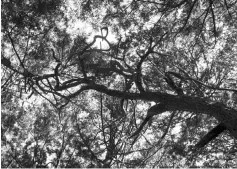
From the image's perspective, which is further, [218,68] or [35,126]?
[35,126]

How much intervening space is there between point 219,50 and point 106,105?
10.2 ft

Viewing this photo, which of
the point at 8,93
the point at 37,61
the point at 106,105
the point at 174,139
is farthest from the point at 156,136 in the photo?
the point at 8,93

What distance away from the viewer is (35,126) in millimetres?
7535

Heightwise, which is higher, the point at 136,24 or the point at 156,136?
the point at 136,24

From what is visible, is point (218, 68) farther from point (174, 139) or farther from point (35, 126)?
point (35, 126)

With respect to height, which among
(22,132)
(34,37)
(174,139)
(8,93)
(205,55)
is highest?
(34,37)

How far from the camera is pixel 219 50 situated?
6.26 meters

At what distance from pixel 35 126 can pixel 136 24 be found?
426cm

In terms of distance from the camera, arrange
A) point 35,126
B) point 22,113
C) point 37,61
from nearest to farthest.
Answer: point 37,61
point 22,113
point 35,126

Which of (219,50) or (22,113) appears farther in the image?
(22,113)

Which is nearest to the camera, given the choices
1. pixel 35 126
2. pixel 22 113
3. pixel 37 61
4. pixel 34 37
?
pixel 34 37

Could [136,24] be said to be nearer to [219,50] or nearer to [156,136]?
[219,50]

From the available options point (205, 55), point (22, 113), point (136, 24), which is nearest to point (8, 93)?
point (22, 113)

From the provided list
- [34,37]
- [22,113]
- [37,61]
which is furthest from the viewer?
[22,113]
